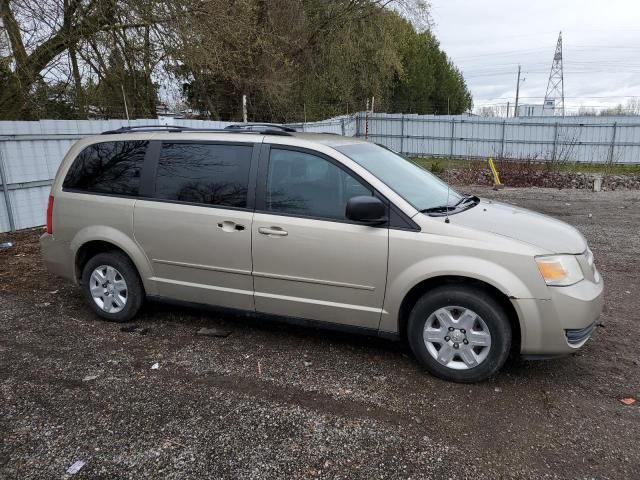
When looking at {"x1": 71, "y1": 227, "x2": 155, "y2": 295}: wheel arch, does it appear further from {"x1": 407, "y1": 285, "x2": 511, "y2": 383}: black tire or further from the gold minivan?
{"x1": 407, "y1": 285, "x2": 511, "y2": 383}: black tire

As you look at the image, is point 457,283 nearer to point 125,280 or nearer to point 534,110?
point 125,280

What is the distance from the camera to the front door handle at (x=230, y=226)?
13.7 feet

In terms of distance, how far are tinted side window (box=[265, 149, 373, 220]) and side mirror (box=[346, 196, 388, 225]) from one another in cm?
21

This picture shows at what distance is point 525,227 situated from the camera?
3859 mm

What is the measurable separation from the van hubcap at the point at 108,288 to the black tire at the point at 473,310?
2742 millimetres

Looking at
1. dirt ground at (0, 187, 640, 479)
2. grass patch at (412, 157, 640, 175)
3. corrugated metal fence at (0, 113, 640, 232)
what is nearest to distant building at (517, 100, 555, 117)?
corrugated metal fence at (0, 113, 640, 232)

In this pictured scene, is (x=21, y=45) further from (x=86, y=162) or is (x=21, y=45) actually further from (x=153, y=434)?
(x=153, y=434)

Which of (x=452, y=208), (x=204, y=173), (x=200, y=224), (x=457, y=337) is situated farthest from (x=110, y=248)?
(x=457, y=337)

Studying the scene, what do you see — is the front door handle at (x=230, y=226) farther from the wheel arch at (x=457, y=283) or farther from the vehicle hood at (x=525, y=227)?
the vehicle hood at (x=525, y=227)

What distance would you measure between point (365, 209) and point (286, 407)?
4.72 feet

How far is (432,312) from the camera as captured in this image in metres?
3.65

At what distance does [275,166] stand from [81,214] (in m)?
2.02

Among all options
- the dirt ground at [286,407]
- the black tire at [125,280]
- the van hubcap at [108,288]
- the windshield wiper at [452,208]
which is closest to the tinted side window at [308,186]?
the windshield wiper at [452,208]

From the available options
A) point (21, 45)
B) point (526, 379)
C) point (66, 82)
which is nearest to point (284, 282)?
point (526, 379)
